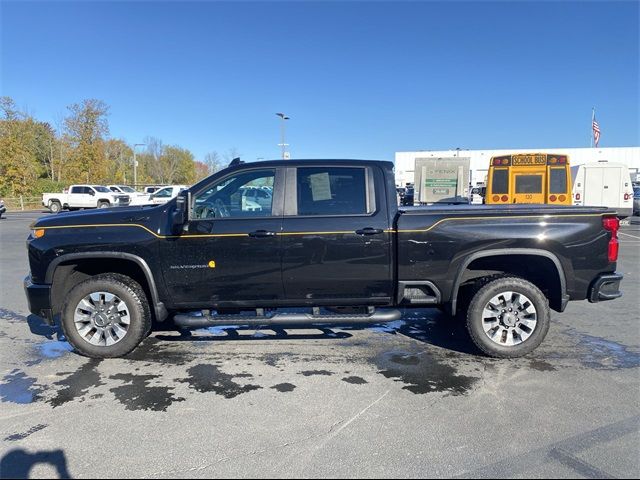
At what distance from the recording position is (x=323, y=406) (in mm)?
3725

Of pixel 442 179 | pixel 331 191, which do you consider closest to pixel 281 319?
pixel 331 191

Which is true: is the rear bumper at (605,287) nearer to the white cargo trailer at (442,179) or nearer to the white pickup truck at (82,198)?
the white cargo trailer at (442,179)

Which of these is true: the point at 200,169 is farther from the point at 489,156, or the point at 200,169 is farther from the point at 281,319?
the point at 281,319

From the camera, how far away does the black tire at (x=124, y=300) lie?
4625 mm

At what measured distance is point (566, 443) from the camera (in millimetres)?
→ 3148

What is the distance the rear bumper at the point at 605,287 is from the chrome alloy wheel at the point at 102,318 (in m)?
4.75

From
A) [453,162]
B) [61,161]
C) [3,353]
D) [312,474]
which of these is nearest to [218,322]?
[312,474]

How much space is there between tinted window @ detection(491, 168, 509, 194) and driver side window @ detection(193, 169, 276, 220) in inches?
478

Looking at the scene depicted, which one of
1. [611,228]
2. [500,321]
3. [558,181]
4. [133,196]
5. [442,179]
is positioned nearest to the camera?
[611,228]

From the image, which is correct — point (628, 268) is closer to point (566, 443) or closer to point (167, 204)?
point (566, 443)

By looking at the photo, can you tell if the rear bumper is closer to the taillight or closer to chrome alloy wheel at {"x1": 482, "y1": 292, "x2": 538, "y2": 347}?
the taillight

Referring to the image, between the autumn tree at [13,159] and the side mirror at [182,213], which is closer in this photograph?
the side mirror at [182,213]

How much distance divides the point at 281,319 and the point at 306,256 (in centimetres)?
70

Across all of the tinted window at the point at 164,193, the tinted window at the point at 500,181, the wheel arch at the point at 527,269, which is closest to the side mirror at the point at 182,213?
the wheel arch at the point at 527,269
